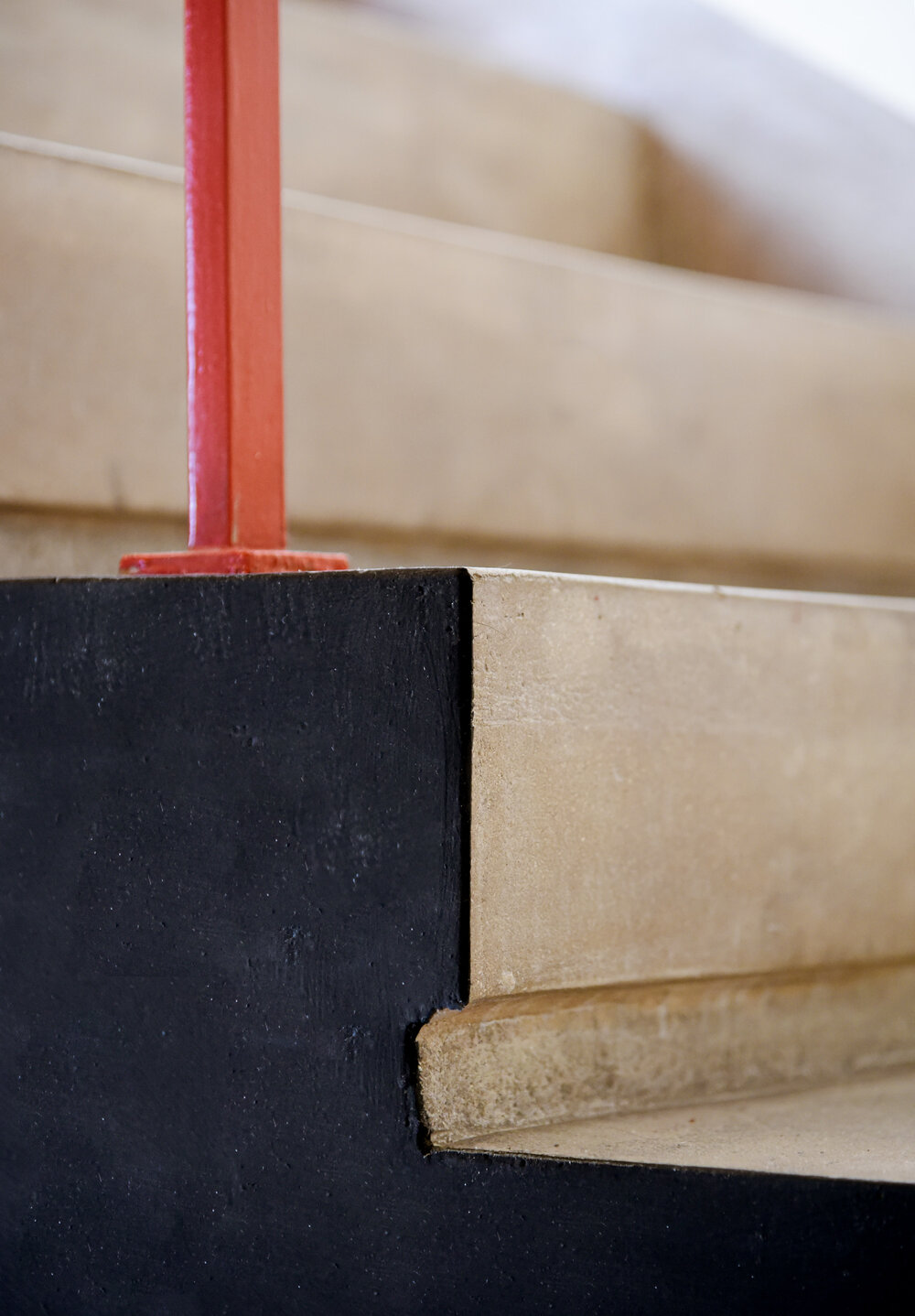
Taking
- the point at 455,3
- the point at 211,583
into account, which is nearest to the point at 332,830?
the point at 211,583

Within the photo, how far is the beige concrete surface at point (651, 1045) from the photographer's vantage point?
0.68m

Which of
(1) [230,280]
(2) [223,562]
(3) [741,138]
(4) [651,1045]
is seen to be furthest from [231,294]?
(3) [741,138]

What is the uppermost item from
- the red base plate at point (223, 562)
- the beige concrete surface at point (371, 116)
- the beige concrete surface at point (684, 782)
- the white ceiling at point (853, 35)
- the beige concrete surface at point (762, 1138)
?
the white ceiling at point (853, 35)

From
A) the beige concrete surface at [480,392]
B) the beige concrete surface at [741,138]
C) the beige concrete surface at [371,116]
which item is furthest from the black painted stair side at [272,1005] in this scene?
the beige concrete surface at [741,138]

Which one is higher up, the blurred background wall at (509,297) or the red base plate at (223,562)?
the blurred background wall at (509,297)

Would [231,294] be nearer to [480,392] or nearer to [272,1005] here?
[272,1005]

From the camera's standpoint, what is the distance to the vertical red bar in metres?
0.74

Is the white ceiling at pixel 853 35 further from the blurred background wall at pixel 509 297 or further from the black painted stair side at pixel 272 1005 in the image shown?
the black painted stair side at pixel 272 1005

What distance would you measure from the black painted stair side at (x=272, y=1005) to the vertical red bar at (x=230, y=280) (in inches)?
2.7

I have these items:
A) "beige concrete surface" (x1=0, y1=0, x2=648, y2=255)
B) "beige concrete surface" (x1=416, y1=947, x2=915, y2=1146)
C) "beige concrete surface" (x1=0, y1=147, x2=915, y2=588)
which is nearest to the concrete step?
"beige concrete surface" (x1=416, y1=947, x2=915, y2=1146)

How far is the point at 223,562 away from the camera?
0.72m

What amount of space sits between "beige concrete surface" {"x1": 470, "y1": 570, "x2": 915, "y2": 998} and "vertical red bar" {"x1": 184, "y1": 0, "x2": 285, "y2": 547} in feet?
0.58

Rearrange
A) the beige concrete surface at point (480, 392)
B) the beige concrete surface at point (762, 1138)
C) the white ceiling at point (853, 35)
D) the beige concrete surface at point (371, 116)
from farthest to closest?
the white ceiling at point (853, 35) < the beige concrete surface at point (371, 116) < the beige concrete surface at point (480, 392) < the beige concrete surface at point (762, 1138)

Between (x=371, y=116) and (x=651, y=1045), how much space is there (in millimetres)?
1184
